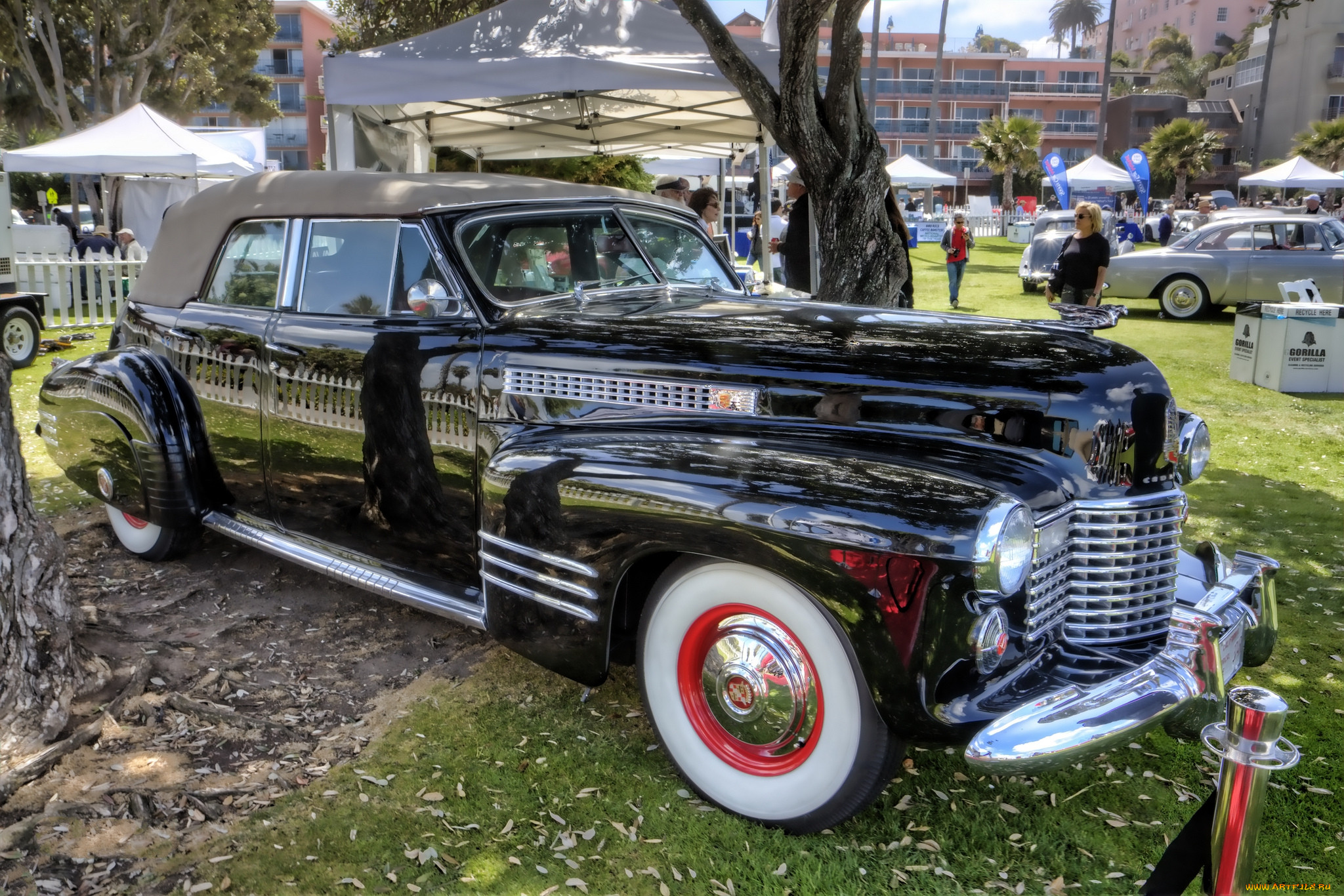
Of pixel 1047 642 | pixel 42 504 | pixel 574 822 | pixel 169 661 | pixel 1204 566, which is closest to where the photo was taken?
pixel 1047 642

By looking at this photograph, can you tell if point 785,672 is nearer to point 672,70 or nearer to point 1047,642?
point 1047,642

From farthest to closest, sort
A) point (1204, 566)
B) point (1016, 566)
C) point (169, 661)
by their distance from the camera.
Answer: point (169, 661), point (1204, 566), point (1016, 566)

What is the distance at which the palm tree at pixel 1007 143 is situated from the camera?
41.5 m

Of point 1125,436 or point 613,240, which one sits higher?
point 613,240

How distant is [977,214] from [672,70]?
3662 centimetres

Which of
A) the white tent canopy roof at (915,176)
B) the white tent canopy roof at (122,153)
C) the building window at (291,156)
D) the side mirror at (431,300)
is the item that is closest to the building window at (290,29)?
the building window at (291,156)

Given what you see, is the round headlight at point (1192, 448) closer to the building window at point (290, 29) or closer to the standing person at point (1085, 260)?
the standing person at point (1085, 260)

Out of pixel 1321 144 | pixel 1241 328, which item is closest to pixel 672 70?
pixel 1241 328

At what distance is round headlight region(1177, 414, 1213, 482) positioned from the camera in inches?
120

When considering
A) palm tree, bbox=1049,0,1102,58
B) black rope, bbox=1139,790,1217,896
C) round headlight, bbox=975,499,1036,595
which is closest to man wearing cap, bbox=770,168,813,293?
round headlight, bbox=975,499,1036,595

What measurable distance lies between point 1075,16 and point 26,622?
5373 inches

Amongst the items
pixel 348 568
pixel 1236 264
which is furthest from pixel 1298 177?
pixel 348 568

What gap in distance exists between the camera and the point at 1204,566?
3197mm

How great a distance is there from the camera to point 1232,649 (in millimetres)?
2756
